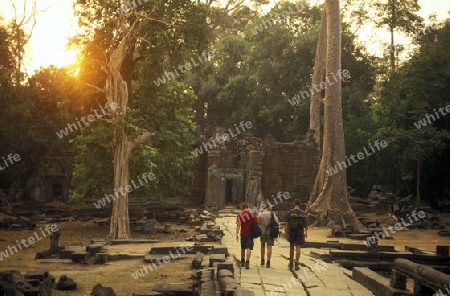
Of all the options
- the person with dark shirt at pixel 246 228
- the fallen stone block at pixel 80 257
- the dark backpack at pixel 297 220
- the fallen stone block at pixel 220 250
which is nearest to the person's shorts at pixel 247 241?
the person with dark shirt at pixel 246 228

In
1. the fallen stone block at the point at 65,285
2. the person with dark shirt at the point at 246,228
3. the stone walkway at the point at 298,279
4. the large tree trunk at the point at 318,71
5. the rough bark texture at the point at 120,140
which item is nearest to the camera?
the stone walkway at the point at 298,279

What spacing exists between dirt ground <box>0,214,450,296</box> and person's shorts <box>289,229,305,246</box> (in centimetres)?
263

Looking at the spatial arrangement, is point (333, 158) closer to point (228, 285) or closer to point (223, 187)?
point (223, 187)

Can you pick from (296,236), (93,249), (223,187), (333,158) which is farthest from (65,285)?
(223,187)

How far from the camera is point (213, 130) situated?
33.3m

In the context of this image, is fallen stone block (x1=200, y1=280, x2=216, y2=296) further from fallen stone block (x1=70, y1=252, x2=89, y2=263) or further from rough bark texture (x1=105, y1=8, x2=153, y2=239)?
rough bark texture (x1=105, y1=8, x2=153, y2=239)

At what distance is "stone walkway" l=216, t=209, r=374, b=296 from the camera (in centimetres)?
908

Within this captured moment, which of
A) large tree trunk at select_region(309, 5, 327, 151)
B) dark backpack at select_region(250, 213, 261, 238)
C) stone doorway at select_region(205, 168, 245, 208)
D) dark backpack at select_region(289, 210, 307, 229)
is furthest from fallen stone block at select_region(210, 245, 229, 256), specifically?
large tree trunk at select_region(309, 5, 327, 151)

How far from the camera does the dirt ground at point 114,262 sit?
1098 cm

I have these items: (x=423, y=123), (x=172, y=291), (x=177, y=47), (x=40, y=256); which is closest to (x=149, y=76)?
(x=177, y=47)

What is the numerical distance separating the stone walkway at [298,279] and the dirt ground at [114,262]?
1.72 metres

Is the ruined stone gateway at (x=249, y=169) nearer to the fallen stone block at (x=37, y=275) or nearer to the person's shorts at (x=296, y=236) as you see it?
the person's shorts at (x=296, y=236)

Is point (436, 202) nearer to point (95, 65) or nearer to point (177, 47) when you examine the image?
point (177, 47)

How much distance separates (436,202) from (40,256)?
2467 cm
